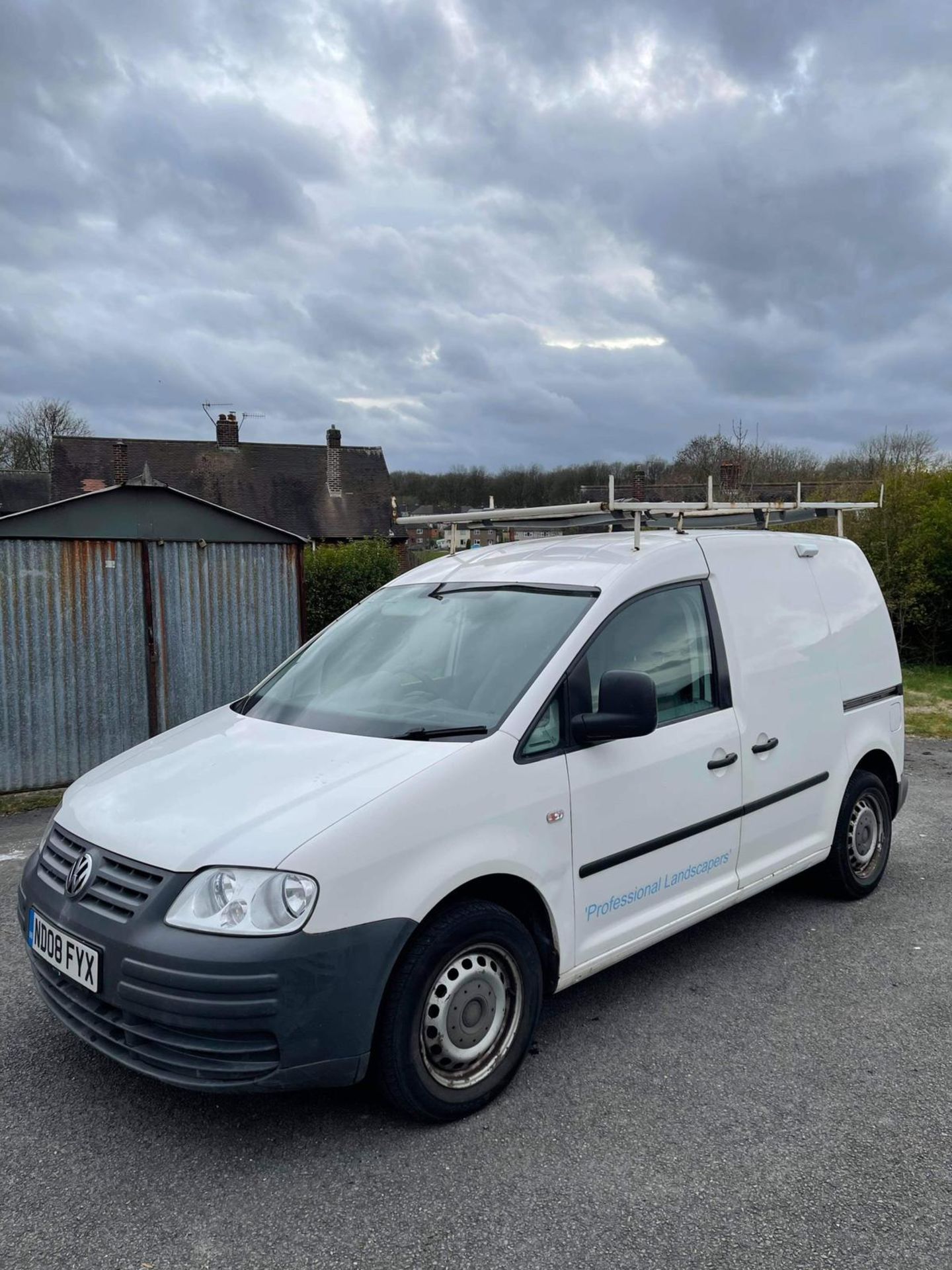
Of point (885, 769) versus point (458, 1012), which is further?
point (885, 769)

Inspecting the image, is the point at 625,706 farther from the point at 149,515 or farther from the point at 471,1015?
the point at 149,515

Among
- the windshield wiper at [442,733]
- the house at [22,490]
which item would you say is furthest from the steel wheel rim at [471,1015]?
the house at [22,490]

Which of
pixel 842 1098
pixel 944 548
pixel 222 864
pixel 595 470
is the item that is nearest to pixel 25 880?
pixel 222 864

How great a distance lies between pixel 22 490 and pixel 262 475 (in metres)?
14.5

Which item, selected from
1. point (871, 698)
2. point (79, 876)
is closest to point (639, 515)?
point (871, 698)

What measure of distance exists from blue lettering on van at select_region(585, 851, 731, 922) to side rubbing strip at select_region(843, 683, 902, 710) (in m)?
1.34

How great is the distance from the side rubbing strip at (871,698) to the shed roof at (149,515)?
660cm

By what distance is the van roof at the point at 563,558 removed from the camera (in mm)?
3979

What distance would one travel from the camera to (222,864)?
9.07 feet

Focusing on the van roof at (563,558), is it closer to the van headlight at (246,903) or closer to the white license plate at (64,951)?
the van headlight at (246,903)

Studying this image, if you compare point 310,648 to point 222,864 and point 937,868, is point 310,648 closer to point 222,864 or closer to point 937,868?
point 222,864

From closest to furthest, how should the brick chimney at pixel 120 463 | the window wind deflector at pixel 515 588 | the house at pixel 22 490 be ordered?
the window wind deflector at pixel 515 588 → the brick chimney at pixel 120 463 → the house at pixel 22 490

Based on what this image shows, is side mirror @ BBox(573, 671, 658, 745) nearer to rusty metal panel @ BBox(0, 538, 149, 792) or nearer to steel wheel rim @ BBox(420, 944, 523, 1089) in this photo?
steel wheel rim @ BBox(420, 944, 523, 1089)

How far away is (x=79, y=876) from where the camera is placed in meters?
3.05
